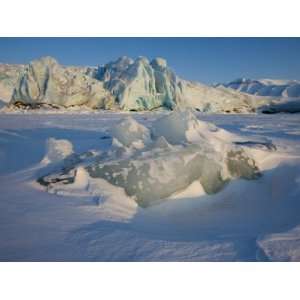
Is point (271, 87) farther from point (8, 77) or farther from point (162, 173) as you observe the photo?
point (162, 173)

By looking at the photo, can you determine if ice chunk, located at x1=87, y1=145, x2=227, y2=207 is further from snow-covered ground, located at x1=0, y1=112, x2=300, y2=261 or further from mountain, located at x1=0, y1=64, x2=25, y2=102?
mountain, located at x1=0, y1=64, x2=25, y2=102

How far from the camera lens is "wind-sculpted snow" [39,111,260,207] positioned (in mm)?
2822

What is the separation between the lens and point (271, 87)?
23891 millimetres

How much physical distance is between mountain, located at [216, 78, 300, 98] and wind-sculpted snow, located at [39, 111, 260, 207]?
16346mm

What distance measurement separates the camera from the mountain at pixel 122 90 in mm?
15250

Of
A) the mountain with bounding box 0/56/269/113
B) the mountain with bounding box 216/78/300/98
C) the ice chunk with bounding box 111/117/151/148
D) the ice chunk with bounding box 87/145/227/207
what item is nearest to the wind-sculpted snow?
the ice chunk with bounding box 87/145/227/207

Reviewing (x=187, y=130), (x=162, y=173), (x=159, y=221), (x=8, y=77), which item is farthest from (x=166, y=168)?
(x=8, y=77)

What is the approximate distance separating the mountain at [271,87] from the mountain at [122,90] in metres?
2.01

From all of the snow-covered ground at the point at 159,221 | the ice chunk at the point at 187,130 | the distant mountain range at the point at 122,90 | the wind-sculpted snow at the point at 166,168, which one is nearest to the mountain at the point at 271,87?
the distant mountain range at the point at 122,90

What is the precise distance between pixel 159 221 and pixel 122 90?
1434cm

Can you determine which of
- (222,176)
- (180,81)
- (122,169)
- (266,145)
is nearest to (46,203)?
(122,169)

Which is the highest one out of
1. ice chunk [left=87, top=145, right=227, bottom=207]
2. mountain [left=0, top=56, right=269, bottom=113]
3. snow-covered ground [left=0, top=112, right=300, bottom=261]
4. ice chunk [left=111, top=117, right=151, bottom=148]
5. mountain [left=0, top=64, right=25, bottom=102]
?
mountain [left=0, top=64, right=25, bottom=102]

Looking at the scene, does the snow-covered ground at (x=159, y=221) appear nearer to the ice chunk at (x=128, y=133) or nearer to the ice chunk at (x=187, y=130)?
the ice chunk at (x=187, y=130)

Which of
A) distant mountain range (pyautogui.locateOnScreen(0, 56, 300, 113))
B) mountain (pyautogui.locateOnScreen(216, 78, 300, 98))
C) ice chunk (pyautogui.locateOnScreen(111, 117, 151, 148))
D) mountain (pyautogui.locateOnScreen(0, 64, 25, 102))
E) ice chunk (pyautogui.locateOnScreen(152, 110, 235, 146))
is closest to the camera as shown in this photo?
ice chunk (pyautogui.locateOnScreen(152, 110, 235, 146))
